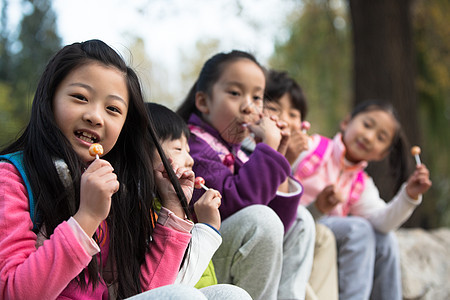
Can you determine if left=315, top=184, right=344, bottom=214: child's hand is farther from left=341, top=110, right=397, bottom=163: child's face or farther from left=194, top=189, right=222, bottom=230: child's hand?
left=194, top=189, right=222, bottom=230: child's hand

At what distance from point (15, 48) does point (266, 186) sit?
26.8 feet

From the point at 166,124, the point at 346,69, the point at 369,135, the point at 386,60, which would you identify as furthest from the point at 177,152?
the point at 346,69

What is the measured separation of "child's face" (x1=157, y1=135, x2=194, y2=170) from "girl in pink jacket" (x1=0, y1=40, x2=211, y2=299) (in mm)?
122

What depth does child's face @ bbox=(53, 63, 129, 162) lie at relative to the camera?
0.98 meters

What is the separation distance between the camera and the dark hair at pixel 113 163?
3.07 feet

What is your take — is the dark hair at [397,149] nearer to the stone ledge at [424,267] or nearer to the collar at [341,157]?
the collar at [341,157]

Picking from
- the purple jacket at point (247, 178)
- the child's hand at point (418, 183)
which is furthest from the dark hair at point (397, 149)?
the purple jacket at point (247, 178)

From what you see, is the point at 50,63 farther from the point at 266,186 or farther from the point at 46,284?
the point at 266,186

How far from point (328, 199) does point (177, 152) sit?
2.64 feet

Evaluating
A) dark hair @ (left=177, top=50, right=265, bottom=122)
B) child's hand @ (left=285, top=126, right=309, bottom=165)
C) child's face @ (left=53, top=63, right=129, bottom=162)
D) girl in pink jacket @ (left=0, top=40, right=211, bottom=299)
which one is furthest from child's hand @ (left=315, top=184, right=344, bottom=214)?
child's face @ (left=53, top=63, right=129, bottom=162)

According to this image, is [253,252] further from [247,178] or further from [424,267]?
[424,267]

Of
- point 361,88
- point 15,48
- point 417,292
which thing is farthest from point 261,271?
point 15,48

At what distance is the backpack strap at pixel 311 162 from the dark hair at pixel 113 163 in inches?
42.1

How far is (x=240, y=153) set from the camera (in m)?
1.70
